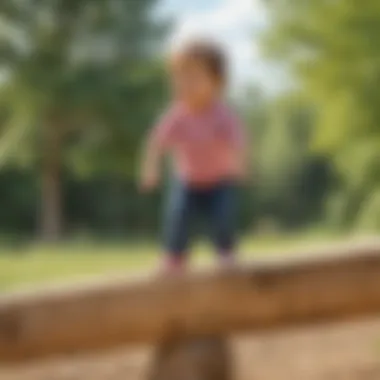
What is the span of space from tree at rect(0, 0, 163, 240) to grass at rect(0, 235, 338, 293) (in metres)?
0.06

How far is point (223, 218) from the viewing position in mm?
1009

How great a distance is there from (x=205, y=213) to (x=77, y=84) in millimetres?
268

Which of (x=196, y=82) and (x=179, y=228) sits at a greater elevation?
(x=196, y=82)

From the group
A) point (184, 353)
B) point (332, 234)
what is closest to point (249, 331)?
point (184, 353)

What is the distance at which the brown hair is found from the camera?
0.99 meters

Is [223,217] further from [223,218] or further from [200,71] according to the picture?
[200,71]

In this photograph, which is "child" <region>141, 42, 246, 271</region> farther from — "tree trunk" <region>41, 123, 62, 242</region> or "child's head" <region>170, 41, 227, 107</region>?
"tree trunk" <region>41, 123, 62, 242</region>

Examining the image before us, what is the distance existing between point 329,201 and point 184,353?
389 mm

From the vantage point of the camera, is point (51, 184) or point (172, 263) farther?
point (51, 184)

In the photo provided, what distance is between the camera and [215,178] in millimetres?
1000

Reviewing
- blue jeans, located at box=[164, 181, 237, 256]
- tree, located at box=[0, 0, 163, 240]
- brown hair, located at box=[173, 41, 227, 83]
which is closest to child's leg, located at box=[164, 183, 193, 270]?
blue jeans, located at box=[164, 181, 237, 256]

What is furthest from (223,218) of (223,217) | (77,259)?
(77,259)

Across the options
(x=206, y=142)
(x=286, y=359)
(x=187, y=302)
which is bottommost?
(x=286, y=359)

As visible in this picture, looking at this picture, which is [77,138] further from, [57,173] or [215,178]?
[215,178]
